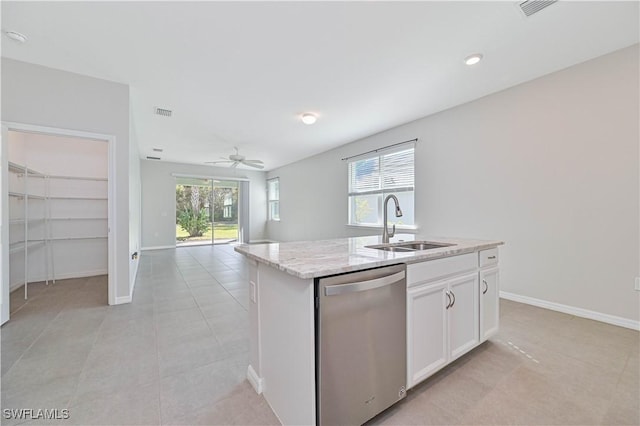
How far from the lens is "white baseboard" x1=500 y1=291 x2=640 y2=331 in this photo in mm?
2471

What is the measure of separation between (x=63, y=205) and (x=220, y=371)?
15.0ft

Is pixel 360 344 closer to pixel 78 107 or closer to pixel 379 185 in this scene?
pixel 78 107

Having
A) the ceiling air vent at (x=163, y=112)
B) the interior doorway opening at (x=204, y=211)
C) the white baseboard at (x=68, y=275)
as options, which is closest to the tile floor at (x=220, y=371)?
the white baseboard at (x=68, y=275)

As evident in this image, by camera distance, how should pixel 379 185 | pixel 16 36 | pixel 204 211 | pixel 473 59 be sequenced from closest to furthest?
1. pixel 16 36
2. pixel 473 59
3. pixel 379 185
4. pixel 204 211

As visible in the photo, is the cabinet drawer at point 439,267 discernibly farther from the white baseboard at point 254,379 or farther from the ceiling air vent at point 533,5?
the ceiling air vent at point 533,5

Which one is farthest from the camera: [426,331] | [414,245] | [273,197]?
[273,197]

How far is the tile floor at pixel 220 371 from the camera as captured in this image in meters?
1.44

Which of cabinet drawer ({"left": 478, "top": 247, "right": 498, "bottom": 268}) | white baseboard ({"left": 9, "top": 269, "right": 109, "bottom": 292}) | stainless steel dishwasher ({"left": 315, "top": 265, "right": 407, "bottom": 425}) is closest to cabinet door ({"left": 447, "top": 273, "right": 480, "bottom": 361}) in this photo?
cabinet drawer ({"left": 478, "top": 247, "right": 498, "bottom": 268})

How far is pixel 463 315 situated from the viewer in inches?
72.4

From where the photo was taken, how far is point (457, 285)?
178 cm

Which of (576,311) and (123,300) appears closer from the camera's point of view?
(576,311)

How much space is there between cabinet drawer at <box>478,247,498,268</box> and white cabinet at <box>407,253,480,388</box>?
0.35 feet


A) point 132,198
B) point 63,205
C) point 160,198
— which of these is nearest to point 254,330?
point 132,198

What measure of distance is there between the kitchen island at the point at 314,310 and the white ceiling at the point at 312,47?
1.87 m
